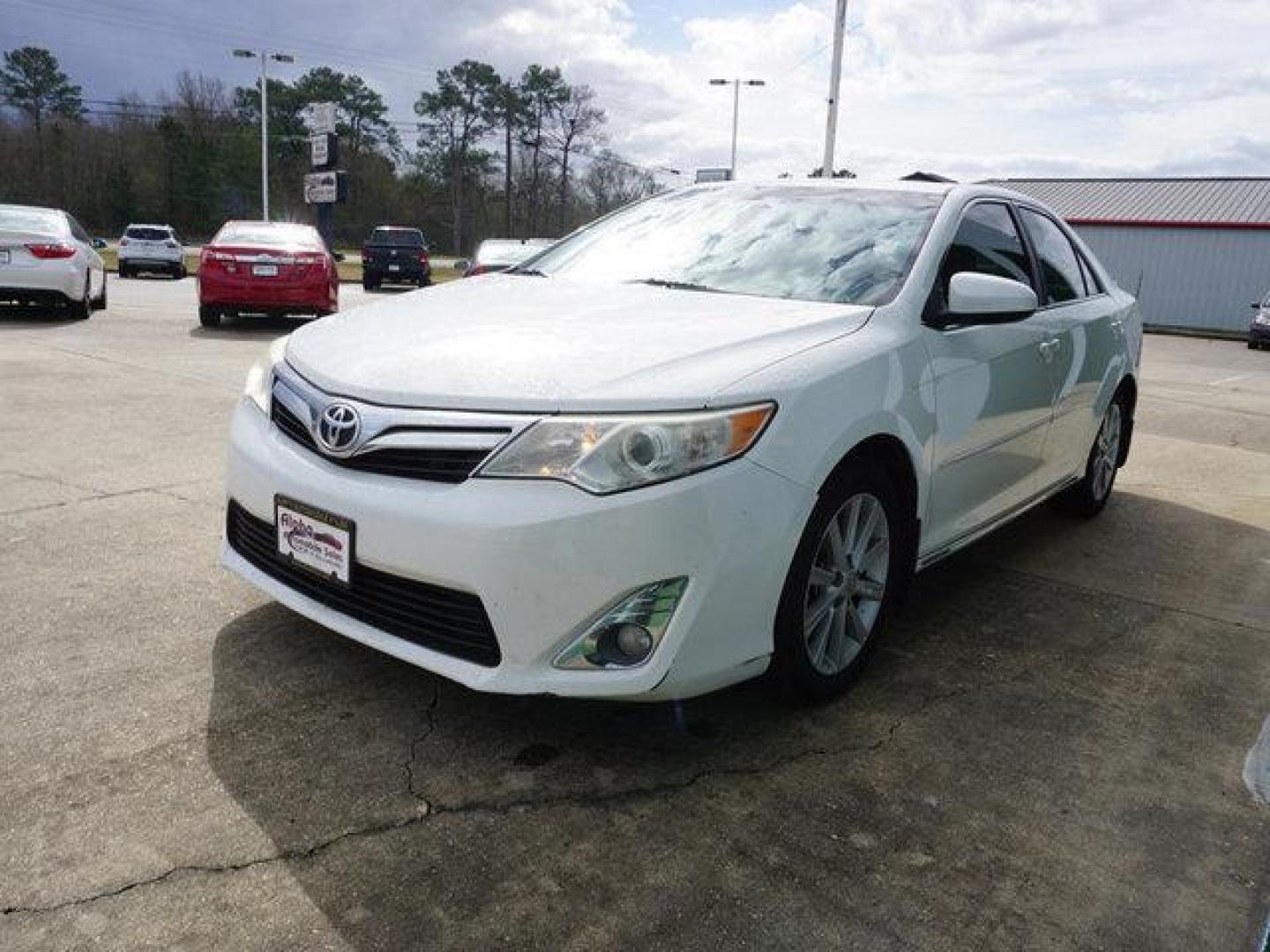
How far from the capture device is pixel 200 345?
36.4ft

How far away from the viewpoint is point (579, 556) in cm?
235

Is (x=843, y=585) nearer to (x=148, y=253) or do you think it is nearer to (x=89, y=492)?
(x=89, y=492)

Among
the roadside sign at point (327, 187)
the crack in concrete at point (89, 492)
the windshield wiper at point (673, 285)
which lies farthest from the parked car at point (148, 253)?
the windshield wiper at point (673, 285)

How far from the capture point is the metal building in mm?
32094

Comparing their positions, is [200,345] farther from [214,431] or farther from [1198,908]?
[1198,908]

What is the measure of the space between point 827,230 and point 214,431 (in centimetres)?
428

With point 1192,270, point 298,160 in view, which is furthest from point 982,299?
point 298,160

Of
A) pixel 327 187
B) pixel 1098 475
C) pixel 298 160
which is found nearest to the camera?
pixel 1098 475

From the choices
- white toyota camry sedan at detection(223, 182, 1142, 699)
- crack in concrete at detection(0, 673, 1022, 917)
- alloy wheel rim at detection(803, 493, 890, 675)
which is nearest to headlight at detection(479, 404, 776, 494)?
white toyota camry sedan at detection(223, 182, 1142, 699)

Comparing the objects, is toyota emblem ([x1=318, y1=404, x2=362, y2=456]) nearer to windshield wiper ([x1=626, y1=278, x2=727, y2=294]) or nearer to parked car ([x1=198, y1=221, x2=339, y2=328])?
windshield wiper ([x1=626, y1=278, x2=727, y2=294])

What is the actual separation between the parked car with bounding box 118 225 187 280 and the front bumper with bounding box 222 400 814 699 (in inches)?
1118

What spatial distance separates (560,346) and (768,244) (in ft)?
3.97

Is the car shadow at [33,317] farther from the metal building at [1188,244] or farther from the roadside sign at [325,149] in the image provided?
the metal building at [1188,244]

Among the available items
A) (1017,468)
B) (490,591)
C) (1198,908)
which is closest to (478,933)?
(490,591)
